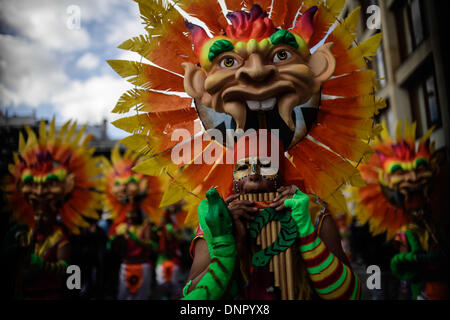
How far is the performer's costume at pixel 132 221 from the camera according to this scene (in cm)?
541

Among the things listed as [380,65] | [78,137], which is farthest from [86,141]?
[380,65]

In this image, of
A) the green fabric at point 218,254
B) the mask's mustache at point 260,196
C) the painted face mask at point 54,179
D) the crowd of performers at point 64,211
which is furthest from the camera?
the painted face mask at point 54,179

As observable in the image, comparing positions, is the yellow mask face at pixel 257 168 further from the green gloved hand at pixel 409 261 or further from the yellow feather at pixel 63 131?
the yellow feather at pixel 63 131

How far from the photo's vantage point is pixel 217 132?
191 centimetres

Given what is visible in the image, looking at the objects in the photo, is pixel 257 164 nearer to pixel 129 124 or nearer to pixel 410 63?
pixel 129 124

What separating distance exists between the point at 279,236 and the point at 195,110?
90cm

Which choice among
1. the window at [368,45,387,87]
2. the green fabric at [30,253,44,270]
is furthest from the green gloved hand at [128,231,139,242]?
the window at [368,45,387,87]

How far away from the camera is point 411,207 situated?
379cm

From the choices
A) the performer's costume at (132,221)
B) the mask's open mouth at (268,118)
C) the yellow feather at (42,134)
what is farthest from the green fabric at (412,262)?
the yellow feather at (42,134)

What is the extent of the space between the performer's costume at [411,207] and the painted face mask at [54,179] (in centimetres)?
331

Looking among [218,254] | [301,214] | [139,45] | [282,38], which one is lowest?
[218,254]

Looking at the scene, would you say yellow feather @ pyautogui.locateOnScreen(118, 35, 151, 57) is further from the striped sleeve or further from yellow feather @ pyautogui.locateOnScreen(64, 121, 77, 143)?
yellow feather @ pyautogui.locateOnScreen(64, 121, 77, 143)
